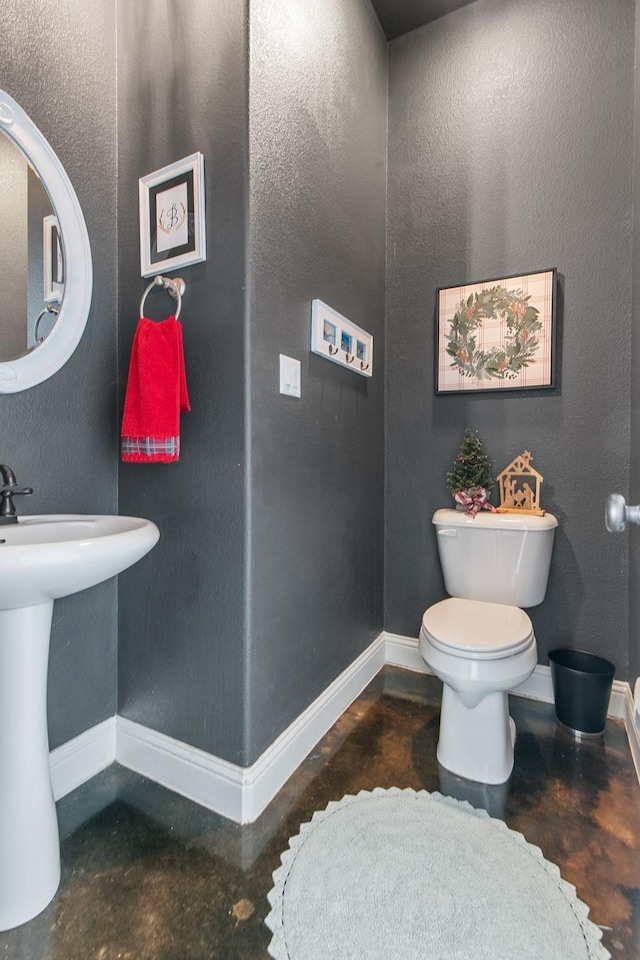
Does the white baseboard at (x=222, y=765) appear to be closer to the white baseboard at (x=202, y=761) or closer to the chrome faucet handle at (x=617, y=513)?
the white baseboard at (x=202, y=761)

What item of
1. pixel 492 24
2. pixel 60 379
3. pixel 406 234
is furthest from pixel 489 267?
pixel 60 379

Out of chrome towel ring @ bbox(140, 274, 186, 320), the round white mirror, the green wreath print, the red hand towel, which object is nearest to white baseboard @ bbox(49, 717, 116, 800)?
the red hand towel

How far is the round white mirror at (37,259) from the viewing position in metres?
1.18

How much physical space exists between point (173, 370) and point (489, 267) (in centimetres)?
146

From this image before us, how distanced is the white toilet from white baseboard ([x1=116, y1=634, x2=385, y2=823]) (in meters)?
0.46

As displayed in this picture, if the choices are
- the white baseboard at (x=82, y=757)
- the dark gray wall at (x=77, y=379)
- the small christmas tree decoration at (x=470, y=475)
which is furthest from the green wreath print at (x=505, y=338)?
the white baseboard at (x=82, y=757)

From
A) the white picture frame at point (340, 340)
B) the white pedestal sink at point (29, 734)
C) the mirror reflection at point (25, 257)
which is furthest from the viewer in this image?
the white picture frame at point (340, 340)

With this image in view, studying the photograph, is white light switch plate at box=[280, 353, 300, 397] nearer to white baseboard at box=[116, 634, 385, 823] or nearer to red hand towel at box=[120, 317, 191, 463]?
red hand towel at box=[120, 317, 191, 463]

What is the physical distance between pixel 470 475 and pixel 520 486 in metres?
0.20

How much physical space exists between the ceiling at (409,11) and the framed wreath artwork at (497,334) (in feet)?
3.99

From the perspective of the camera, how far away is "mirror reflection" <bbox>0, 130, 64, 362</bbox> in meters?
1.18

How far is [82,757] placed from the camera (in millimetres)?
1405

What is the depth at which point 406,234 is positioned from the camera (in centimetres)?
211

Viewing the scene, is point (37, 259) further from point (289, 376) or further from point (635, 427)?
point (635, 427)
